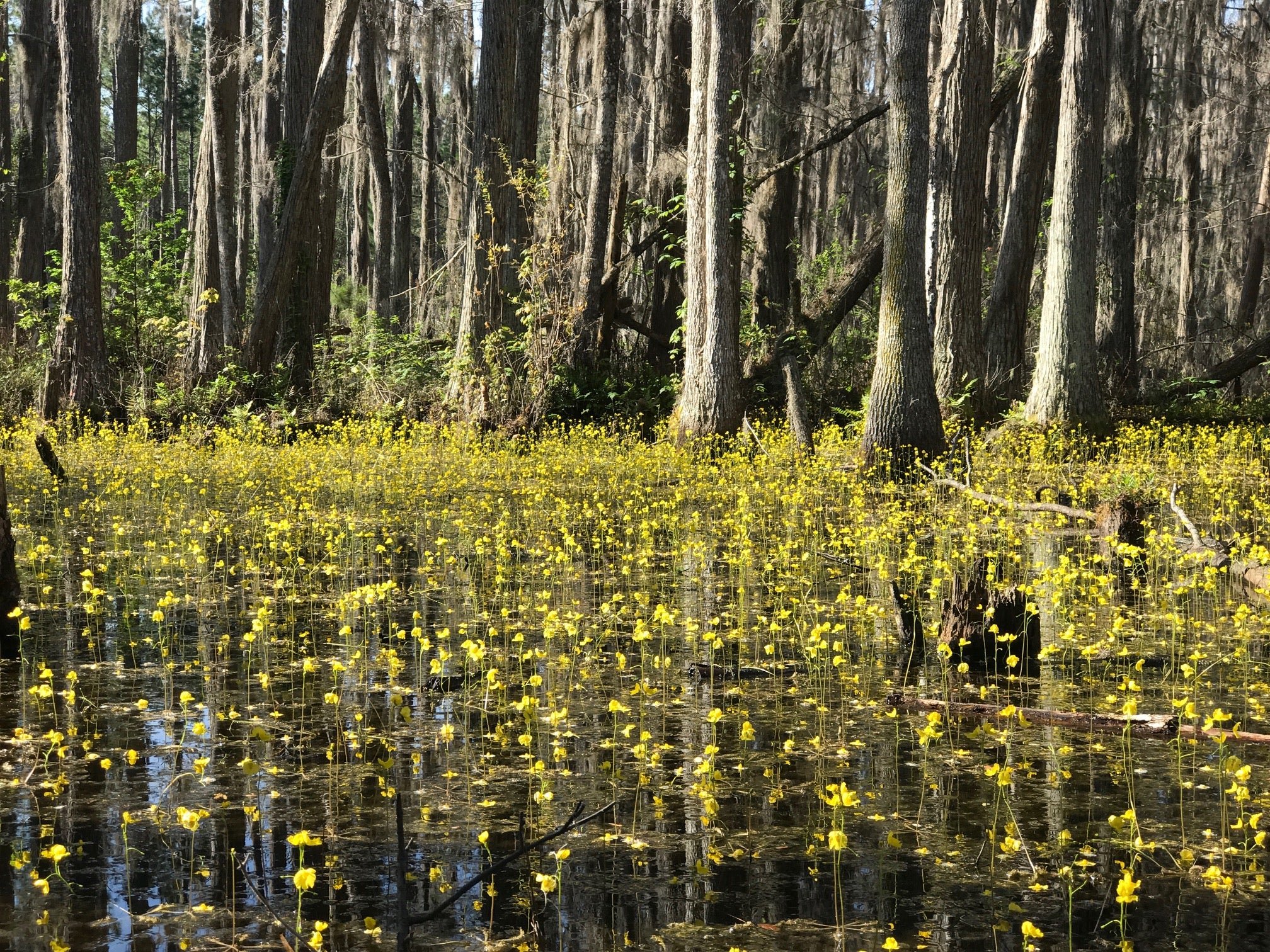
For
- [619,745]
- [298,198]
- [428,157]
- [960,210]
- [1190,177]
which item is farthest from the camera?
[1190,177]

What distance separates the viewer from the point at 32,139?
2573 cm

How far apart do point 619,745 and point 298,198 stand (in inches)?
598

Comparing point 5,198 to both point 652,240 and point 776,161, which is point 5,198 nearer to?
point 652,240

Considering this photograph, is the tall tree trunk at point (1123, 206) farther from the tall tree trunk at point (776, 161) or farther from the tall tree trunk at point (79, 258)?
the tall tree trunk at point (79, 258)

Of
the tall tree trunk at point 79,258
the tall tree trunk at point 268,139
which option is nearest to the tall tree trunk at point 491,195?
the tall tree trunk at point 268,139

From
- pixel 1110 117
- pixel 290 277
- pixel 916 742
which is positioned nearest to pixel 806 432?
pixel 290 277

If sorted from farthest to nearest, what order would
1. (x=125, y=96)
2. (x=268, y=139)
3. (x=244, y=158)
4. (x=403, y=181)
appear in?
(x=403, y=181) → (x=244, y=158) → (x=125, y=96) → (x=268, y=139)

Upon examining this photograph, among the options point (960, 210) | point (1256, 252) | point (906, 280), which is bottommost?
point (906, 280)

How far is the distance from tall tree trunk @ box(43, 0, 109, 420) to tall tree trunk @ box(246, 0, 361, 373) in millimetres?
2160

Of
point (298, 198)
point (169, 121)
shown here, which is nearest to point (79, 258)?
point (298, 198)

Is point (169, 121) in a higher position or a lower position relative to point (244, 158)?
higher

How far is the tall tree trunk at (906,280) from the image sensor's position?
40.3ft

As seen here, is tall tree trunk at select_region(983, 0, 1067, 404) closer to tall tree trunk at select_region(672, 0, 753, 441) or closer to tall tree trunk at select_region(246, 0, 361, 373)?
tall tree trunk at select_region(672, 0, 753, 441)

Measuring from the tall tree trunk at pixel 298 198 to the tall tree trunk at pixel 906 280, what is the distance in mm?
8669
